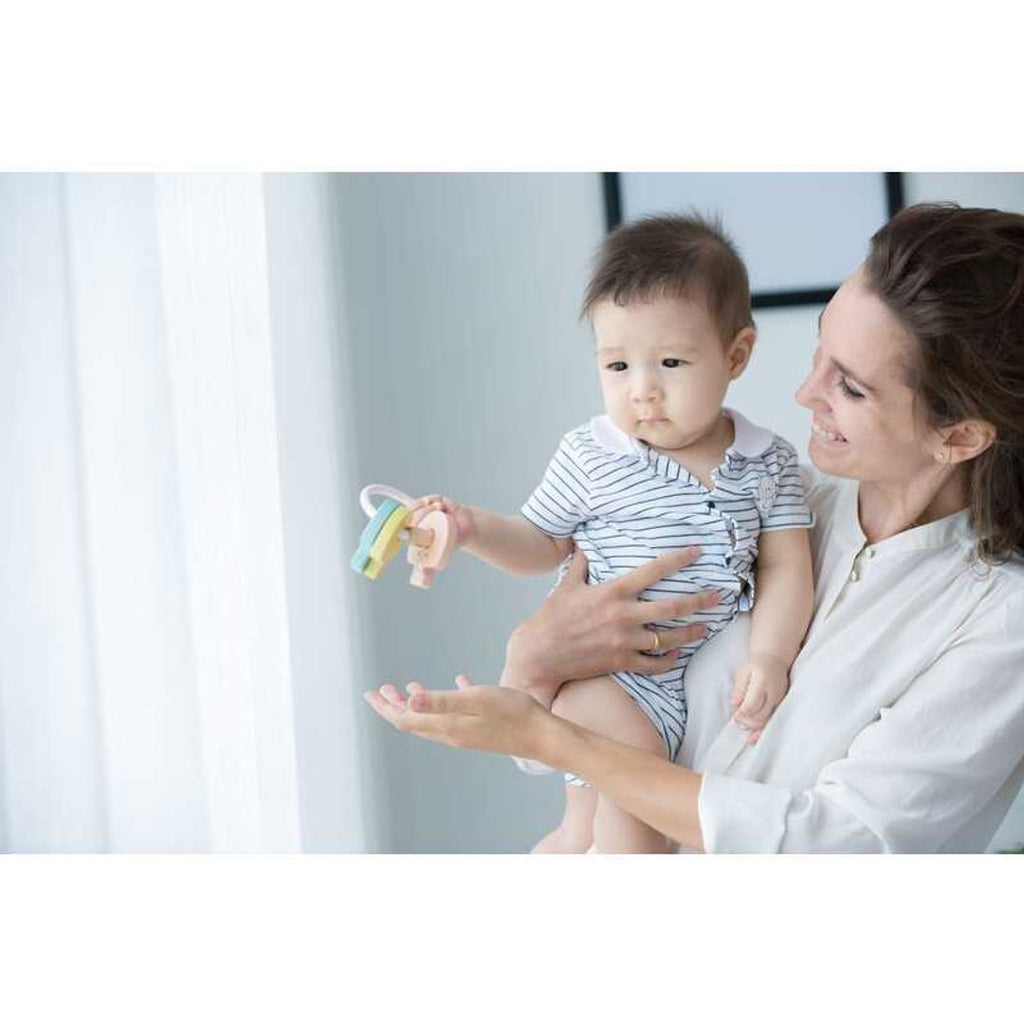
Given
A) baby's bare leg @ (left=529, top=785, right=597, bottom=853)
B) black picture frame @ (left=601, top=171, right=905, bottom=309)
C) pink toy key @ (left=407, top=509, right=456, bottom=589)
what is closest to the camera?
pink toy key @ (left=407, top=509, right=456, bottom=589)

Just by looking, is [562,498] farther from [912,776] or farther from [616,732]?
[912,776]

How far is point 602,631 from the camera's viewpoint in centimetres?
144

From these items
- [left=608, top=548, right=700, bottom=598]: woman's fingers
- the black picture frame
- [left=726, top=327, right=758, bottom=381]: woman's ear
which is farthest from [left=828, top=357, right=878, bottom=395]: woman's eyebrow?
the black picture frame

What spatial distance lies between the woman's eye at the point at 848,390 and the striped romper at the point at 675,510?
134mm

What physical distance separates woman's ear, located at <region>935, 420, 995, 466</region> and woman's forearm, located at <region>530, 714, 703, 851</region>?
42cm

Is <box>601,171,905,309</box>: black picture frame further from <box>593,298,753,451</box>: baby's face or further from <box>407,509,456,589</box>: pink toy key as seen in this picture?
<box>407,509,456,589</box>: pink toy key

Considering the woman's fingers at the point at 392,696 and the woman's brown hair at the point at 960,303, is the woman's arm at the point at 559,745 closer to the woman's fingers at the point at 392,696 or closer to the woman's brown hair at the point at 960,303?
the woman's fingers at the point at 392,696

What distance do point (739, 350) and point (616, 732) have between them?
0.43 meters

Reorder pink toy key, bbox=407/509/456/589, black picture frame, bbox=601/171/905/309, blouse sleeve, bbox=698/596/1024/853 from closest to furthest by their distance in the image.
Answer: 1. blouse sleeve, bbox=698/596/1024/853
2. pink toy key, bbox=407/509/456/589
3. black picture frame, bbox=601/171/905/309

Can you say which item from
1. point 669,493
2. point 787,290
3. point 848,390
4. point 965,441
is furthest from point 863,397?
point 787,290

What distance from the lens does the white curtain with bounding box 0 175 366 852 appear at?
1636 millimetres
